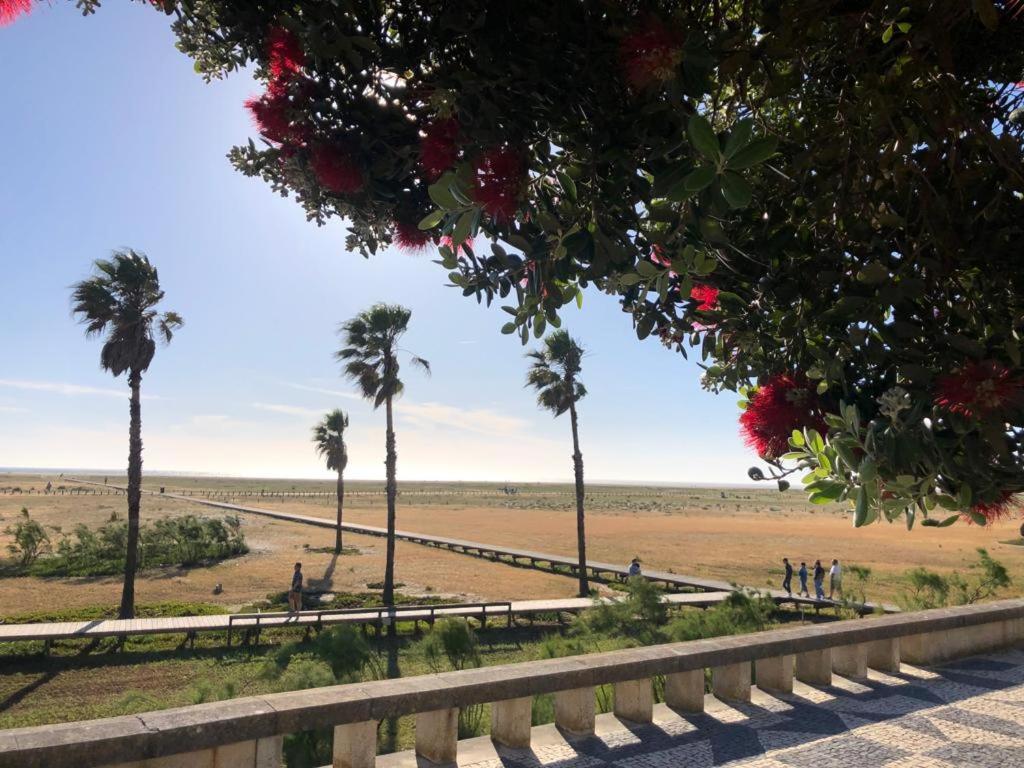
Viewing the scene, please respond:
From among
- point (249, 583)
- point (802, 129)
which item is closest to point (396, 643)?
point (249, 583)

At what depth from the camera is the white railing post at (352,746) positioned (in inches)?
158

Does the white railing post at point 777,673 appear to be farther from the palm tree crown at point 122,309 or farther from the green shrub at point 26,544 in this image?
the green shrub at point 26,544

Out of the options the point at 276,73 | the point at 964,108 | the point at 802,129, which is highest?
the point at 802,129

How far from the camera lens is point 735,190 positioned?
1.45 m

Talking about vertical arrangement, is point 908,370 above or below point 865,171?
below

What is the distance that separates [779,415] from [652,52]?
52.2 inches

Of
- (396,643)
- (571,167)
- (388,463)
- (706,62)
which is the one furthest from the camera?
(388,463)

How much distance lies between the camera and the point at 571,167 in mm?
2348

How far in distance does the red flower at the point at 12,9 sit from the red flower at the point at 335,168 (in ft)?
3.01

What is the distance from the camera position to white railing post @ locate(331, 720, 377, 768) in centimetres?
402

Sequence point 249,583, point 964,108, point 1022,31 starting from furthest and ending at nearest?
1. point 249,583
2. point 1022,31
3. point 964,108

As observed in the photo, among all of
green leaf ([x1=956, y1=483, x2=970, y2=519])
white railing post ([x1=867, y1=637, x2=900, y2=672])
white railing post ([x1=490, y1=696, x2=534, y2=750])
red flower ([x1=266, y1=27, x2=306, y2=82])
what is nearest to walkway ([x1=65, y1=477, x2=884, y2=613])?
white railing post ([x1=867, y1=637, x2=900, y2=672])

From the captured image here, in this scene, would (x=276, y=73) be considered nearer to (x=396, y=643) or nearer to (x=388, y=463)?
(x=396, y=643)

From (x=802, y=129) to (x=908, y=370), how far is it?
1.69 metres
